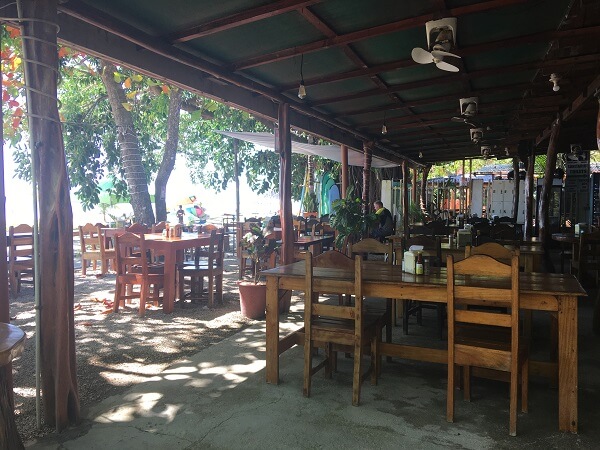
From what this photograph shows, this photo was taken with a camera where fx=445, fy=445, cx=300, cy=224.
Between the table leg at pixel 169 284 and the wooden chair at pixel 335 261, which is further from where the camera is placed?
the table leg at pixel 169 284

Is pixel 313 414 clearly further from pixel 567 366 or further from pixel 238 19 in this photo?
pixel 238 19

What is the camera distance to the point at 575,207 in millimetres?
13414

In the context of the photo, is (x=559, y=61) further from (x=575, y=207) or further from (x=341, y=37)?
(x=575, y=207)

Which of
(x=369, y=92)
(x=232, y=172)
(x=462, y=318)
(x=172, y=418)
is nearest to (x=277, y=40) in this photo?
(x=369, y=92)

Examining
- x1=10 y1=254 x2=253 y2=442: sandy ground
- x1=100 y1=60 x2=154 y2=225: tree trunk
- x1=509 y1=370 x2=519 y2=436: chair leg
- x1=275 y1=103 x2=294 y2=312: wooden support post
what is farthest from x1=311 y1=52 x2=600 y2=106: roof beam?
x1=100 y1=60 x2=154 y2=225: tree trunk

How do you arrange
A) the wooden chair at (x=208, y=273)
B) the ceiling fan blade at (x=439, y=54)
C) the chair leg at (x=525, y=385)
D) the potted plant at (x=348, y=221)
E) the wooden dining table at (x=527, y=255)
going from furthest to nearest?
the potted plant at (x=348, y=221)
the wooden chair at (x=208, y=273)
the wooden dining table at (x=527, y=255)
the ceiling fan blade at (x=439, y=54)
the chair leg at (x=525, y=385)

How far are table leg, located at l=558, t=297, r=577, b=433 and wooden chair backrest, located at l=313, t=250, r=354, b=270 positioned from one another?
1.52 meters

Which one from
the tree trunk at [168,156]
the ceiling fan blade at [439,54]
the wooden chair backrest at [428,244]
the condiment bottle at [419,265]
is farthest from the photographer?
the tree trunk at [168,156]

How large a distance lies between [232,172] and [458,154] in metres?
7.45

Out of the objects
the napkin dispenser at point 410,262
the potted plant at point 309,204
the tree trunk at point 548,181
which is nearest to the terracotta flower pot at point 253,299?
the napkin dispenser at point 410,262

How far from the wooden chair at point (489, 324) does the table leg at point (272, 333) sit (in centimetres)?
135

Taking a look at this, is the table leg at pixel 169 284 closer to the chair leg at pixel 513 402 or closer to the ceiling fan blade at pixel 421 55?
the ceiling fan blade at pixel 421 55

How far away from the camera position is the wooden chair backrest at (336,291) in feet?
10.5

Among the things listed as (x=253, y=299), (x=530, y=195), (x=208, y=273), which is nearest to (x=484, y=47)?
(x=253, y=299)
